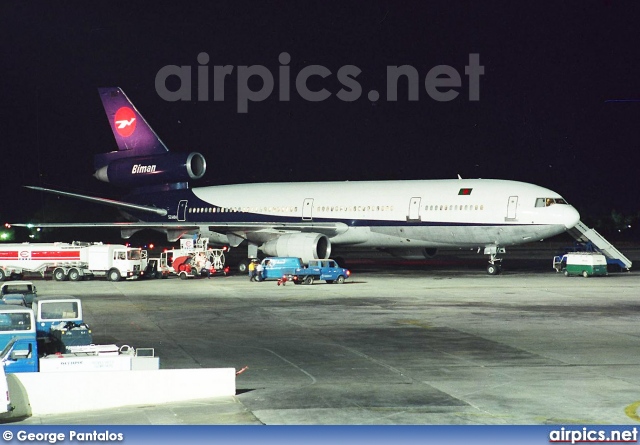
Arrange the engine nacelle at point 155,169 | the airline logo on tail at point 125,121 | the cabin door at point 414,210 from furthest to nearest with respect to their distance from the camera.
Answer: the airline logo on tail at point 125,121 → the engine nacelle at point 155,169 → the cabin door at point 414,210

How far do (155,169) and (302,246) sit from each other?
14.2 metres

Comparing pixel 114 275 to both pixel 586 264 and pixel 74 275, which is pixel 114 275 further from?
pixel 586 264

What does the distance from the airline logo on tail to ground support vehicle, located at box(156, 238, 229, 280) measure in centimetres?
1117

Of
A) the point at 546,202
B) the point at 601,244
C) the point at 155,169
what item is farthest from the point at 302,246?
the point at 601,244

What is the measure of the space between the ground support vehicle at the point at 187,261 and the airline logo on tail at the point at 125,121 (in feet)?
36.6

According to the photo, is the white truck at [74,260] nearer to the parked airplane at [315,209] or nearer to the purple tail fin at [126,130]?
the parked airplane at [315,209]

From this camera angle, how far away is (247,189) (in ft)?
175

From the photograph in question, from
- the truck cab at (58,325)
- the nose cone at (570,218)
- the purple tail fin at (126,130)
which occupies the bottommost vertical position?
the truck cab at (58,325)

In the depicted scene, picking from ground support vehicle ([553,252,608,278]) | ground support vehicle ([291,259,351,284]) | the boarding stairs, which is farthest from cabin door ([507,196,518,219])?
ground support vehicle ([291,259,351,284])

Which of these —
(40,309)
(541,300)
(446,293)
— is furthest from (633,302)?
(40,309)

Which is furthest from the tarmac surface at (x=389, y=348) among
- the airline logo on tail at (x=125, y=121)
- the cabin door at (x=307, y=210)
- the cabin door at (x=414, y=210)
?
the airline logo on tail at (x=125, y=121)

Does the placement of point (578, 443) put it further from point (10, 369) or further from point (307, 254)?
A: point (307, 254)

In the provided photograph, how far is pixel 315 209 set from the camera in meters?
49.8

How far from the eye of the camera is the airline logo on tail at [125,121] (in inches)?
2224
